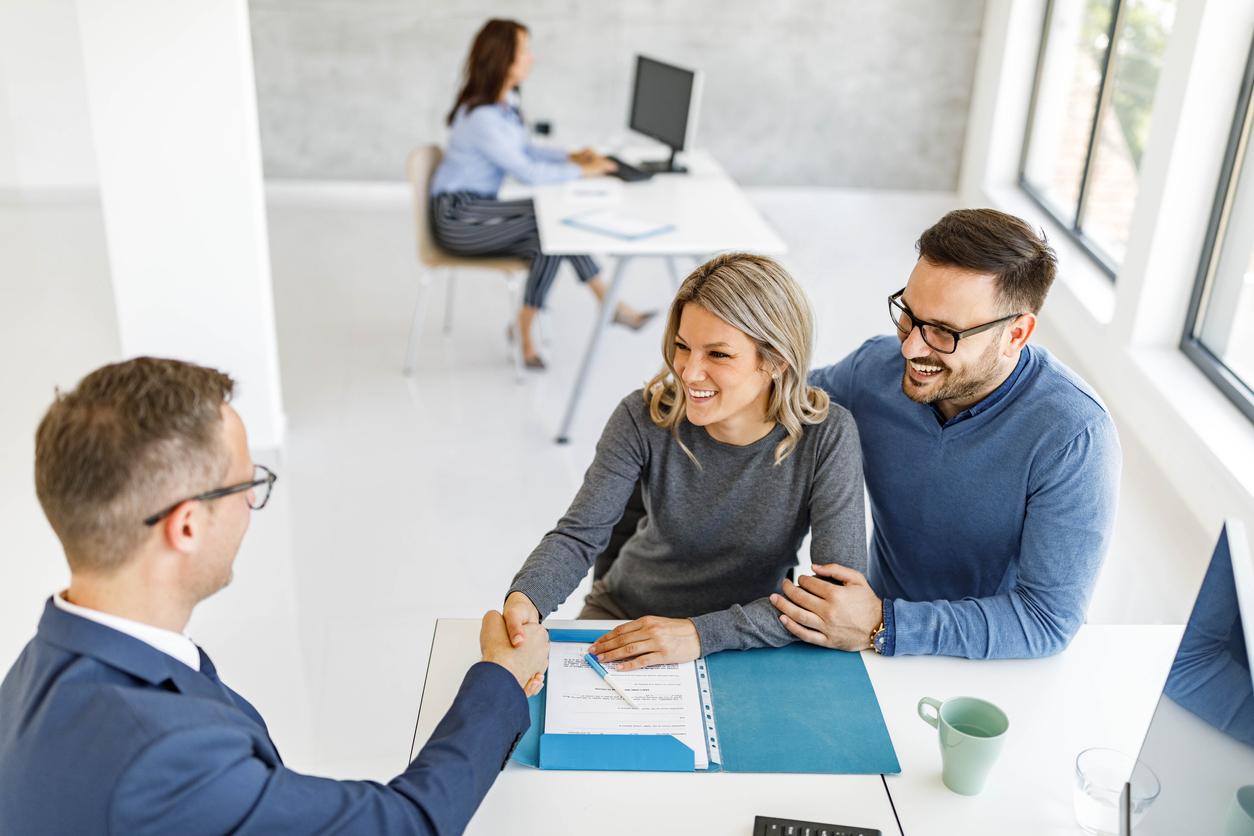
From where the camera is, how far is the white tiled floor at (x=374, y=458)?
2957 millimetres

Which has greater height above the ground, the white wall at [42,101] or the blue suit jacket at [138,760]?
the blue suit jacket at [138,760]

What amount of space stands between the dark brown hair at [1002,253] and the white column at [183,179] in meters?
2.38

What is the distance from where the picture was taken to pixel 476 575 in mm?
3318

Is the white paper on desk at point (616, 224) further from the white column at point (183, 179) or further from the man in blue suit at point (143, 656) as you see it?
the man in blue suit at point (143, 656)

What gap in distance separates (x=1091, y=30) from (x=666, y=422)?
4.58m

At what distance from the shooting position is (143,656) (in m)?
1.21

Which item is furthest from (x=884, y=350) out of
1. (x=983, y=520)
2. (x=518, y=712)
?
(x=518, y=712)

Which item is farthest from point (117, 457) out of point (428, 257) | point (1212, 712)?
point (428, 257)

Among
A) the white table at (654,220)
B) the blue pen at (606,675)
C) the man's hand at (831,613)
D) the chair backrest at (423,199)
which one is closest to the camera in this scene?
the blue pen at (606,675)

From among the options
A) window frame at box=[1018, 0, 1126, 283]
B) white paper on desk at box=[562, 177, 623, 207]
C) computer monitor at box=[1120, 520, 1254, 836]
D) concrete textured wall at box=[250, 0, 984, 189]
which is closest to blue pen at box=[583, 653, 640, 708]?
computer monitor at box=[1120, 520, 1254, 836]

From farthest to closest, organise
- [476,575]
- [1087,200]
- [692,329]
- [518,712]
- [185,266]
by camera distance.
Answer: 1. [1087,200]
2. [185,266]
3. [476,575]
4. [692,329]
5. [518,712]

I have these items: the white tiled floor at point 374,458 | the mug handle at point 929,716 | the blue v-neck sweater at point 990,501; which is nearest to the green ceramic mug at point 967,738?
the mug handle at point 929,716

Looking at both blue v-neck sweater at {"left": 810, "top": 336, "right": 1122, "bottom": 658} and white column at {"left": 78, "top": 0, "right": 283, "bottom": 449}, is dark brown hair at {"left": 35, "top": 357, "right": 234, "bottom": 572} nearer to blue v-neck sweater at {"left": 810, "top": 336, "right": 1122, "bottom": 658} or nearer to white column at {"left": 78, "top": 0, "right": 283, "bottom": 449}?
blue v-neck sweater at {"left": 810, "top": 336, "right": 1122, "bottom": 658}

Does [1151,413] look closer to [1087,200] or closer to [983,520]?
[1087,200]
